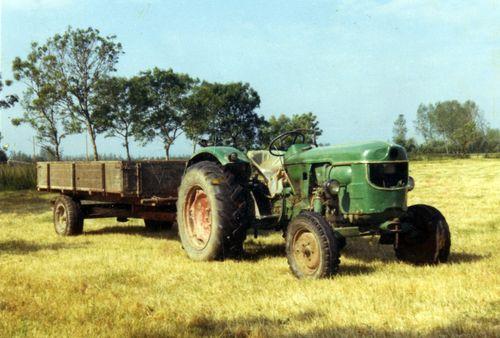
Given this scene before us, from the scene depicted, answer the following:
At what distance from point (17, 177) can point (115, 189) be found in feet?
55.9

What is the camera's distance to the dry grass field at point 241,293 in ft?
13.9

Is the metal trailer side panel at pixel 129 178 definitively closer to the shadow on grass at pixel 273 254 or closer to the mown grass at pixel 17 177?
the shadow on grass at pixel 273 254

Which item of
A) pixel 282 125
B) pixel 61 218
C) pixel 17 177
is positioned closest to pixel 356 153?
pixel 61 218

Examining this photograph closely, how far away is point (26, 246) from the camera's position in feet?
29.2

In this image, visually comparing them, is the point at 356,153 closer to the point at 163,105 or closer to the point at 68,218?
the point at 68,218

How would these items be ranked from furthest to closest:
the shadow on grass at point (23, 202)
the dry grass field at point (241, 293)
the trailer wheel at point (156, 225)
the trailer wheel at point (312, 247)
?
the shadow on grass at point (23, 202), the trailer wheel at point (156, 225), the trailer wheel at point (312, 247), the dry grass field at point (241, 293)

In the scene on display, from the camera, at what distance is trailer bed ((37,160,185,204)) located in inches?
340

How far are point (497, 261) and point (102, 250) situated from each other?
553 centimetres

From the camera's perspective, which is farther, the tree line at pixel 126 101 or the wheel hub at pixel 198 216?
the tree line at pixel 126 101

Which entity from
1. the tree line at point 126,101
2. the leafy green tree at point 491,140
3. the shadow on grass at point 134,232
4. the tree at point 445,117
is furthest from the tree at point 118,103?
the tree at point 445,117

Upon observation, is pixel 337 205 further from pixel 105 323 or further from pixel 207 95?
pixel 207 95

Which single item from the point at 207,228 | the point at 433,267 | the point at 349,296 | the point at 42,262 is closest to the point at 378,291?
the point at 349,296

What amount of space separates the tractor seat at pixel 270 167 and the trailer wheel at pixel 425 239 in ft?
5.52

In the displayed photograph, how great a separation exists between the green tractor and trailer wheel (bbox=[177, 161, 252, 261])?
0.01 metres
